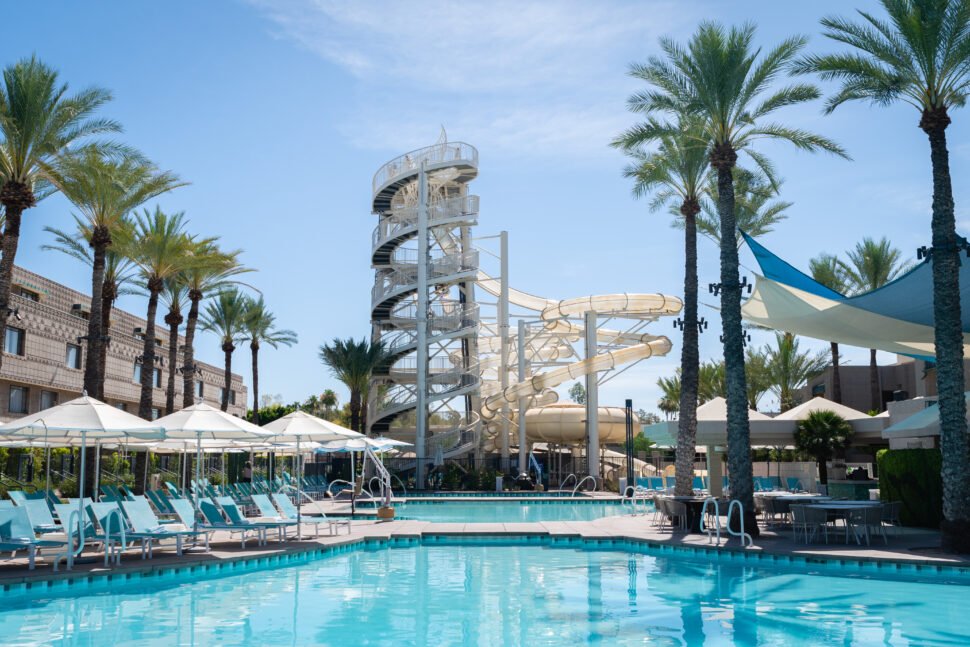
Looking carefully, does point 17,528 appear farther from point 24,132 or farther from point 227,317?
point 227,317

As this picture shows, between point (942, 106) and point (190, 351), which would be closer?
point (942, 106)

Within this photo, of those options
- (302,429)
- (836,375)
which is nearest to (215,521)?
(302,429)

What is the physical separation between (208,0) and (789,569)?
43.9 feet

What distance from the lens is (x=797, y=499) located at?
54.7 ft

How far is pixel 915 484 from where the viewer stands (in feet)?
58.6

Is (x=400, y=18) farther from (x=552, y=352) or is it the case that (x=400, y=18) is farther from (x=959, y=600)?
(x=552, y=352)

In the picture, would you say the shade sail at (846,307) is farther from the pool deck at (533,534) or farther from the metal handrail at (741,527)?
the metal handrail at (741,527)

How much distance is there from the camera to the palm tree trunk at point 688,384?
64.4 ft

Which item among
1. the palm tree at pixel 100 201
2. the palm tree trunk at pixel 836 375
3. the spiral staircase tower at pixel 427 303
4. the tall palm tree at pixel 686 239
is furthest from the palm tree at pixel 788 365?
the palm tree at pixel 100 201

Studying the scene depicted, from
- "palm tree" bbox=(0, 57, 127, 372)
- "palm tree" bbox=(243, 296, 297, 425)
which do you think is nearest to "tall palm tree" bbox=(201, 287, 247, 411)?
"palm tree" bbox=(243, 296, 297, 425)

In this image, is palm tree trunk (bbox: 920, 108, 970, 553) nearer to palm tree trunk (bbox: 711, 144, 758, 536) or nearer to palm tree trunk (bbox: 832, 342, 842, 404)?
palm tree trunk (bbox: 711, 144, 758, 536)

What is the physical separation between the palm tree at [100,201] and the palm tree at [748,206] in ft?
47.1

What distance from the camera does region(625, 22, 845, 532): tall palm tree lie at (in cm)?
1606

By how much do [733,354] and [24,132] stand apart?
14.9 metres
